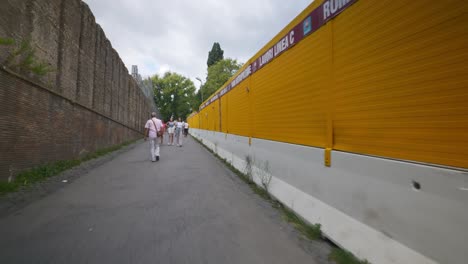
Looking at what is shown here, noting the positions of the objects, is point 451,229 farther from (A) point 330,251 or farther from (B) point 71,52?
(B) point 71,52

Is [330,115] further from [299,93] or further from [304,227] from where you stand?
[304,227]

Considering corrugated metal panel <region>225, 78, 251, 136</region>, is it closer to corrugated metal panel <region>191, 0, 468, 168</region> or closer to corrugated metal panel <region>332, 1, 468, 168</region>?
corrugated metal panel <region>191, 0, 468, 168</region>

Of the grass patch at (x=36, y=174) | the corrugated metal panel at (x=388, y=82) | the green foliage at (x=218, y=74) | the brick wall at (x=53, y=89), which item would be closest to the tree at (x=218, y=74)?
the green foliage at (x=218, y=74)

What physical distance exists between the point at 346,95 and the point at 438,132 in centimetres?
119

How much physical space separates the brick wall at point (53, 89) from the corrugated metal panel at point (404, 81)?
261 inches

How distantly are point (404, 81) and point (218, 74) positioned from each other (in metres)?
65.5

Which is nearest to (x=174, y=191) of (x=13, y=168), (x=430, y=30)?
(x=13, y=168)

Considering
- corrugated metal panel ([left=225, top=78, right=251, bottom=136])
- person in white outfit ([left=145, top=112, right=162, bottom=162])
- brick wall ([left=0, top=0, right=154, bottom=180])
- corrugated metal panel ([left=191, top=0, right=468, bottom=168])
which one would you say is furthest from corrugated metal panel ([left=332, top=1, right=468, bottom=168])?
person in white outfit ([left=145, top=112, right=162, bottom=162])

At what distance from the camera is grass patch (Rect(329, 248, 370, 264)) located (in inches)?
102

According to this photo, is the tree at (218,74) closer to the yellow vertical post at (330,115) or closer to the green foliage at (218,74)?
the green foliage at (218,74)

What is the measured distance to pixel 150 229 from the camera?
3438 millimetres

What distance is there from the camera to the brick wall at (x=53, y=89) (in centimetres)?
568

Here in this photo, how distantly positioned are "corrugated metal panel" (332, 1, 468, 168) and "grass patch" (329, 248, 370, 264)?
3.62 feet

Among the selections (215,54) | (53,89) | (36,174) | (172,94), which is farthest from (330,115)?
(172,94)
